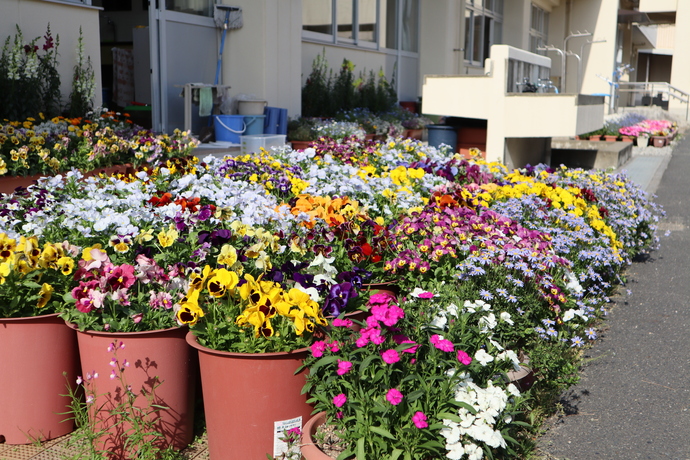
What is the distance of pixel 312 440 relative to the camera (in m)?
2.31

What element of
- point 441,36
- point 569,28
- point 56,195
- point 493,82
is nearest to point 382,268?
point 56,195

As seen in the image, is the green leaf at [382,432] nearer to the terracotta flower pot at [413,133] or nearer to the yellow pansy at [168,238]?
the yellow pansy at [168,238]

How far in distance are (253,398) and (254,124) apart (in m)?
6.33

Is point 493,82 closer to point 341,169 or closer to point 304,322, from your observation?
point 341,169

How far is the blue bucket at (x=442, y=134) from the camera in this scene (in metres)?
10.7

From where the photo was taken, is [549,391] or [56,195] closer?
[549,391]

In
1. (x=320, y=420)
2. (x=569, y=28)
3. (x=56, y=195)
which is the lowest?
(x=320, y=420)

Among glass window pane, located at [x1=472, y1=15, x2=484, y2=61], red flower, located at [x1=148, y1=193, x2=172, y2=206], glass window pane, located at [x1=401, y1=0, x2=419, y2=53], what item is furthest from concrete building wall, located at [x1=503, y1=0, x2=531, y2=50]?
red flower, located at [x1=148, y1=193, x2=172, y2=206]

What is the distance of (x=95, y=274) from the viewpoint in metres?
2.57

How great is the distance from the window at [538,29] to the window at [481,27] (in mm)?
3767

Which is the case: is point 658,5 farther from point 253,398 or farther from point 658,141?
point 253,398

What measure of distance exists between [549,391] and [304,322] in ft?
4.50

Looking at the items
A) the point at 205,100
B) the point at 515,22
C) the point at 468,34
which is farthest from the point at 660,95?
the point at 205,100

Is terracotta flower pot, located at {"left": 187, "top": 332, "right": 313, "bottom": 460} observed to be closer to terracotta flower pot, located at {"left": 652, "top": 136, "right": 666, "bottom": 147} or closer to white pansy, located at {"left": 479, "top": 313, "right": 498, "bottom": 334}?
white pansy, located at {"left": 479, "top": 313, "right": 498, "bottom": 334}
